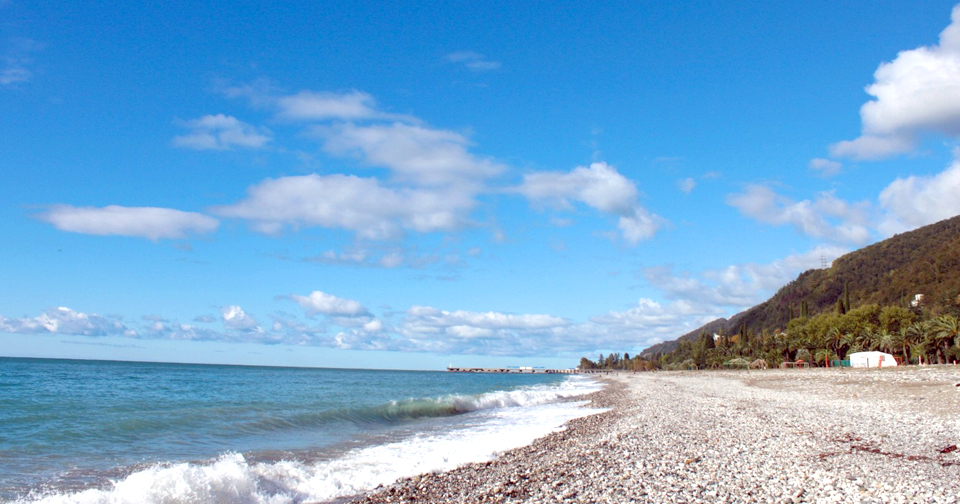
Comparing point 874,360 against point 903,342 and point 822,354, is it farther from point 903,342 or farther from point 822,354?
point 822,354

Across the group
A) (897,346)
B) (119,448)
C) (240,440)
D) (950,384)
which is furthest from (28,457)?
(897,346)

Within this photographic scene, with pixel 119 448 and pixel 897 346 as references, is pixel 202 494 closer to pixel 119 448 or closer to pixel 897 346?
pixel 119 448

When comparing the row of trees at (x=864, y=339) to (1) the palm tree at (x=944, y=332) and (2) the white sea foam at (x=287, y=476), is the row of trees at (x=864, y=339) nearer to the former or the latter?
(1) the palm tree at (x=944, y=332)

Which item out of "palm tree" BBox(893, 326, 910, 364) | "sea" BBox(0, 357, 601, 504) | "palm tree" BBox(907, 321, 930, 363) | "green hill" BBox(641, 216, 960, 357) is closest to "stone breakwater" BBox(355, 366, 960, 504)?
"sea" BBox(0, 357, 601, 504)

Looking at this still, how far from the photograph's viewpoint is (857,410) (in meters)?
22.2

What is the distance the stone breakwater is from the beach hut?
43.5 metres

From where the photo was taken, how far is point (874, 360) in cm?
5969

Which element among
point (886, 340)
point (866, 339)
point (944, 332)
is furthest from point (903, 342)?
point (866, 339)

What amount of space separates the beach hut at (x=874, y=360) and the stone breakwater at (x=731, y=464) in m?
43.5

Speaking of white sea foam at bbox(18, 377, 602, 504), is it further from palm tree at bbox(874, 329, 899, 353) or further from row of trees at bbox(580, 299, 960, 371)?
palm tree at bbox(874, 329, 899, 353)

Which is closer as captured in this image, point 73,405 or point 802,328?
point 73,405

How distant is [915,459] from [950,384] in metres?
22.7

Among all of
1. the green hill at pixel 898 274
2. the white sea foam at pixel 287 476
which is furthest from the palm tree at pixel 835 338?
the white sea foam at pixel 287 476

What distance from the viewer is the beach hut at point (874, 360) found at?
193 ft
